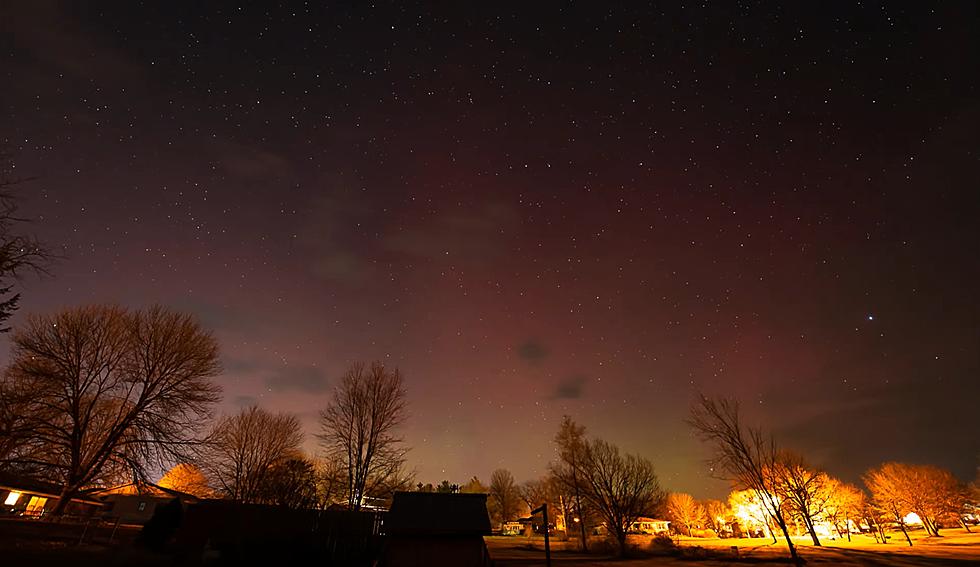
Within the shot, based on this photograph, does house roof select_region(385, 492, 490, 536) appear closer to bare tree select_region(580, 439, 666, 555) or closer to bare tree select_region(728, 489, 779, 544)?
bare tree select_region(580, 439, 666, 555)

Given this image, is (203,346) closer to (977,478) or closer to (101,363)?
(101,363)

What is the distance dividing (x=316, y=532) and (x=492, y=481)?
9073cm

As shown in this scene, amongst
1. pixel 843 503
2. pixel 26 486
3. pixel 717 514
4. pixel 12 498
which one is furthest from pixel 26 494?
pixel 717 514

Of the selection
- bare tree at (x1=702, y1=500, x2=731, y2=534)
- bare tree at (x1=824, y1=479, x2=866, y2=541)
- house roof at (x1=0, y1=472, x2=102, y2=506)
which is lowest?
bare tree at (x1=702, y1=500, x2=731, y2=534)

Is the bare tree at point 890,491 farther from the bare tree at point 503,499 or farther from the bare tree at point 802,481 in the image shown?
the bare tree at point 503,499

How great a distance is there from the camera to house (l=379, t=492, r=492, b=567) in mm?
22922

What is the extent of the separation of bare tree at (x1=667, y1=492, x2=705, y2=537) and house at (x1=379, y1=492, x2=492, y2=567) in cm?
9397

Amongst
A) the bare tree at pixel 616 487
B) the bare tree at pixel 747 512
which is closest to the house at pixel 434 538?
the bare tree at pixel 616 487

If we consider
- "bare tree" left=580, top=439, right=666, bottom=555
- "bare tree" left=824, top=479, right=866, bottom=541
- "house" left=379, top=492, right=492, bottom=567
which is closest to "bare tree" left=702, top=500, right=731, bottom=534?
"bare tree" left=824, top=479, right=866, bottom=541

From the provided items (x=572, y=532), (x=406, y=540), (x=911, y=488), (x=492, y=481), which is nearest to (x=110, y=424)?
(x=406, y=540)

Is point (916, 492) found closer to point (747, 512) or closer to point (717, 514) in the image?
point (747, 512)

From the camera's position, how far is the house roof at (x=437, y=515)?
75.5 feet

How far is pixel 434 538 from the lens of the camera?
2338 cm

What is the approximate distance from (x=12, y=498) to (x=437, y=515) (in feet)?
154
